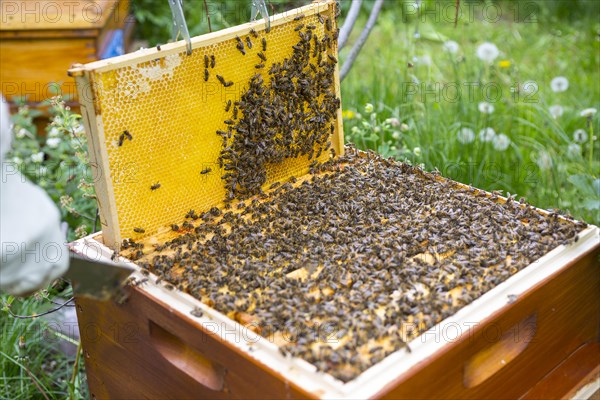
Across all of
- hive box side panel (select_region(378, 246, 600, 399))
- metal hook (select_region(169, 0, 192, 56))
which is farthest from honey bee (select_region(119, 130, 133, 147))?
hive box side panel (select_region(378, 246, 600, 399))

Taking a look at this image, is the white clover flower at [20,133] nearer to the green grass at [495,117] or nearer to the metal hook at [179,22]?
the green grass at [495,117]

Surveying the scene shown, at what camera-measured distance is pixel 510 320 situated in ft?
7.13

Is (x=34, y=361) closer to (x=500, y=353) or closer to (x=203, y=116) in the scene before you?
(x=203, y=116)

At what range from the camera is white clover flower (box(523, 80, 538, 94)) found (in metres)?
5.45

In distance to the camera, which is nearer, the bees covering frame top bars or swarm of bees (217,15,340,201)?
the bees covering frame top bars

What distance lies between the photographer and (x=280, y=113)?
2.79m

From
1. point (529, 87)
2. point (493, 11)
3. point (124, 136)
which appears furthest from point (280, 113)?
point (493, 11)

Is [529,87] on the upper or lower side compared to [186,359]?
upper

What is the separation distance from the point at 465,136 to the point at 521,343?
2109 millimetres

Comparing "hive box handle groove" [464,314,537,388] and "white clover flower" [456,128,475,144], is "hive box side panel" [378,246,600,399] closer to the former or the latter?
"hive box handle groove" [464,314,537,388]

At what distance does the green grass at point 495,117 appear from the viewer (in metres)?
4.08

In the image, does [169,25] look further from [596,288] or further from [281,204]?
[596,288]

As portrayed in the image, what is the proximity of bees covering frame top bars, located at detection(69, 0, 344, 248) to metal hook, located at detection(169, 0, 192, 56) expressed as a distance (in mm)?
26

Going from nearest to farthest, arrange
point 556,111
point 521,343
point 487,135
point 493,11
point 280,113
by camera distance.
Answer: point 521,343
point 280,113
point 487,135
point 556,111
point 493,11
